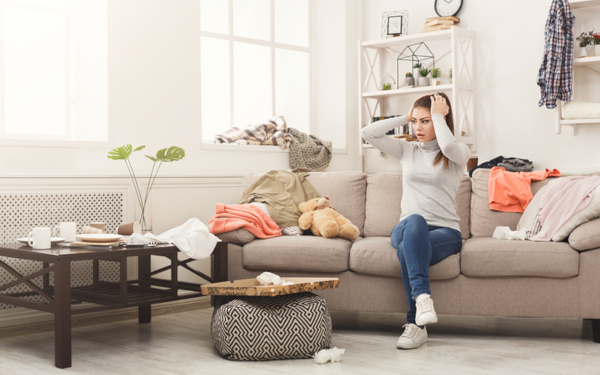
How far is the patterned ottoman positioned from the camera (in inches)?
105

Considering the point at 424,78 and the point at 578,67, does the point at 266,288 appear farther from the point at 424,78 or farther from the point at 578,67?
the point at 578,67

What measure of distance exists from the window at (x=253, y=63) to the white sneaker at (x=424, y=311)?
2280 mm

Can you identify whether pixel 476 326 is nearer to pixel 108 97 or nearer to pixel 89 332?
pixel 89 332

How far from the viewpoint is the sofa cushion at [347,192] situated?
3723 mm

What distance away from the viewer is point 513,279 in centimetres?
300

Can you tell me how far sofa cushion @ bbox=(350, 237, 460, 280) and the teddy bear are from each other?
18cm

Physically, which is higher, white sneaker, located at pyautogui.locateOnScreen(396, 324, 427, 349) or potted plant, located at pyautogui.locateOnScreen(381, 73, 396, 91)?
potted plant, located at pyautogui.locateOnScreen(381, 73, 396, 91)

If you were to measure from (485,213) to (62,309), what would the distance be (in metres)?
2.18

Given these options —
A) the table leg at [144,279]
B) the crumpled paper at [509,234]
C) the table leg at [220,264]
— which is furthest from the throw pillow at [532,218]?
the table leg at [144,279]

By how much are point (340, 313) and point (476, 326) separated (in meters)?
0.78

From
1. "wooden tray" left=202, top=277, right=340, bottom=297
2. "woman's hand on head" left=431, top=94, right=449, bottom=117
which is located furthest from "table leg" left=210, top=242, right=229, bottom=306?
"woman's hand on head" left=431, top=94, right=449, bottom=117

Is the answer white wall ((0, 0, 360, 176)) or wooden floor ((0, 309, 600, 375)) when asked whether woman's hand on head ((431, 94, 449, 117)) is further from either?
white wall ((0, 0, 360, 176))

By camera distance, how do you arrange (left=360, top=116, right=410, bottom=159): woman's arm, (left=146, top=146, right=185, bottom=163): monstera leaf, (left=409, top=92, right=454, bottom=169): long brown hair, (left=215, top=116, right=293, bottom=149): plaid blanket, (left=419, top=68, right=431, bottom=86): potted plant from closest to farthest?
(left=409, top=92, right=454, bottom=169): long brown hair
(left=360, top=116, right=410, bottom=159): woman's arm
(left=146, top=146, right=185, bottom=163): monstera leaf
(left=215, top=116, right=293, bottom=149): plaid blanket
(left=419, top=68, right=431, bottom=86): potted plant

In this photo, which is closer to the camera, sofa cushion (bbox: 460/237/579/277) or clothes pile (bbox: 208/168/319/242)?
sofa cushion (bbox: 460/237/579/277)
